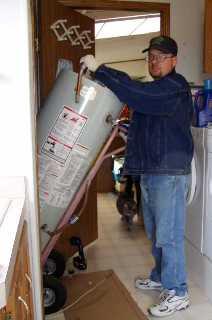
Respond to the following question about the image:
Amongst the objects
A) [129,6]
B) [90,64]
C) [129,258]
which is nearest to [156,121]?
[90,64]

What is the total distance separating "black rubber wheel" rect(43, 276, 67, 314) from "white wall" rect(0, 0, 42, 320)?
75 centimetres

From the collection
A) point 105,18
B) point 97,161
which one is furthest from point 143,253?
point 105,18

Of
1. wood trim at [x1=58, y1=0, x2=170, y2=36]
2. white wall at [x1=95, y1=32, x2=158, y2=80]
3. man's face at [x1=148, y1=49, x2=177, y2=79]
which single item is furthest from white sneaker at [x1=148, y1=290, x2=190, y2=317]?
white wall at [x1=95, y1=32, x2=158, y2=80]

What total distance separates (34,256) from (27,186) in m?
0.29

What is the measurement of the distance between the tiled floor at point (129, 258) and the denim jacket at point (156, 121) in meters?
0.80

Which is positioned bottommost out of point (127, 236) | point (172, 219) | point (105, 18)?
point (127, 236)

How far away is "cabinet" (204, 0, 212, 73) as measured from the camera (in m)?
2.91

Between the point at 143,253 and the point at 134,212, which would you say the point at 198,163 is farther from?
the point at 134,212

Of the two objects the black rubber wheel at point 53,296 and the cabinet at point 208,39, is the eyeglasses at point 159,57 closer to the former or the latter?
the cabinet at point 208,39

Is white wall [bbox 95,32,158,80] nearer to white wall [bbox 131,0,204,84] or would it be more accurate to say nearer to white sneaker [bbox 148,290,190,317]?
white wall [bbox 131,0,204,84]

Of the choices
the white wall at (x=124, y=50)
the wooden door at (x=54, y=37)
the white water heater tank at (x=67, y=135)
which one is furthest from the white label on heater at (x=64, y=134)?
the white wall at (x=124, y=50)

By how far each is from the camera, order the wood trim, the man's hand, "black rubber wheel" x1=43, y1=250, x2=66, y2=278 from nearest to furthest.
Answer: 1. the man's hand
2. "black rubber wheel" x1=43, y1=250, x2=66, y2=278
3. the wood trim

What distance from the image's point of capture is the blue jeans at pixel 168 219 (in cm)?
201

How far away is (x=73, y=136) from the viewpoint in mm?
1863
